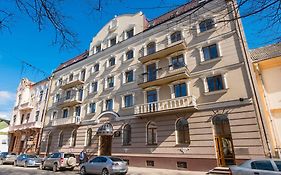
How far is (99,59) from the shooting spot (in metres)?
25.4

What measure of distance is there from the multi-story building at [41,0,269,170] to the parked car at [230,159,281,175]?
181 inches

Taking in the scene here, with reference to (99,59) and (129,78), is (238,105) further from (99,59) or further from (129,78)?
(99,59)

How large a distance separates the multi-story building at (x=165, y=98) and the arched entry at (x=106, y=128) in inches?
4.3

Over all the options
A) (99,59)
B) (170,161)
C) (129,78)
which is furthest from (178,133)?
(99,59)

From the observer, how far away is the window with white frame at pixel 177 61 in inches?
691

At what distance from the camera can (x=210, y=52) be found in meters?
16.4

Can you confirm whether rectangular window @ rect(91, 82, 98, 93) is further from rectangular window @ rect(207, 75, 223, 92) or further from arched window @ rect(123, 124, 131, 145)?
rectangular window @ rect(207, 75, 223, 92)

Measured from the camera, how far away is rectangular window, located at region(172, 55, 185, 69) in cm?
1752

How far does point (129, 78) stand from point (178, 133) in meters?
8.61

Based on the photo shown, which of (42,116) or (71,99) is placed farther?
(42,116)

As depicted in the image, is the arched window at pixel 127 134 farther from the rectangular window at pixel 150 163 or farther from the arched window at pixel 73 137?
the arched window at pixel 73 137

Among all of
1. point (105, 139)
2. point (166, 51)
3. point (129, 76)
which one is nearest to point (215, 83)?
point (166, 51)

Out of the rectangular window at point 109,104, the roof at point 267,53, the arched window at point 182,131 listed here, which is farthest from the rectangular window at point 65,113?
the roof at point 267,53

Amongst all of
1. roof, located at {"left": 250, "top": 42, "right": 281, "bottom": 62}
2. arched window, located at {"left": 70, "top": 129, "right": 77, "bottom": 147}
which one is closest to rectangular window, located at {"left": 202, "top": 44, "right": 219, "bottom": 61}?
roof, located at {"left": 250, "top": 42, "right": 281, "bottom": 62}
